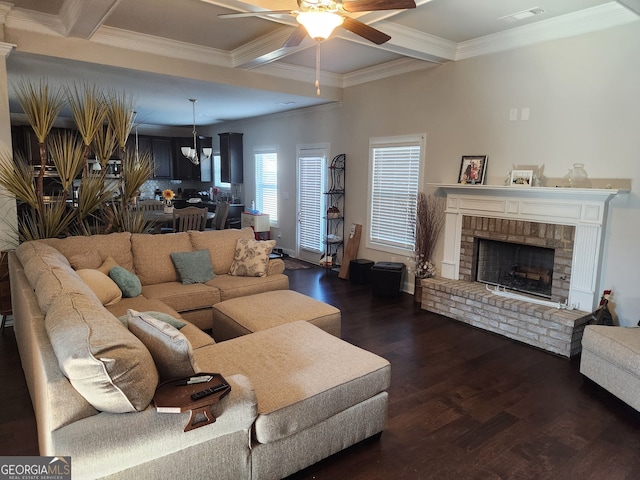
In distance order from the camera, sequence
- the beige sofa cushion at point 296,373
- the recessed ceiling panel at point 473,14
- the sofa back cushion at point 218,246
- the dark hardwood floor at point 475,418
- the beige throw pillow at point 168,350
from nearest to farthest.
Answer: the beige throw pillow at point 168,350
the beige sofa cushion at point 296,373
the dark hardwood floor at point 475,418
the recessed ceiling panel at point 473,14
the sofa back cushion at point 218,246

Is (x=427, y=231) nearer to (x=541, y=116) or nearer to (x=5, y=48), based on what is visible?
(x=541, y=116)

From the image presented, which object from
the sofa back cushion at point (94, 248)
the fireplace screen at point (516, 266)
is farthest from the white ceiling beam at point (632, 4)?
the sofa back cushion at point (94, 248)

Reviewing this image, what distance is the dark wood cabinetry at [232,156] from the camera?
9.21 metres

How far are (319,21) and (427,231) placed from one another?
3.23 m

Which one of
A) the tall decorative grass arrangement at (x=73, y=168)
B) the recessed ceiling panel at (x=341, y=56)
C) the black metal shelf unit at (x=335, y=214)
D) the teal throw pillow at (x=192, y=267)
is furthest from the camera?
the black metal shelf unit at (x=335, y=214)

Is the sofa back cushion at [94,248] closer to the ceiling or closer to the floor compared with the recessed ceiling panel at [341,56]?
closer to the floor

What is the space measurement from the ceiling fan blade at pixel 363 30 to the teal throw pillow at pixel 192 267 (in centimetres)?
258

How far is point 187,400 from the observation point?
5.39 ft

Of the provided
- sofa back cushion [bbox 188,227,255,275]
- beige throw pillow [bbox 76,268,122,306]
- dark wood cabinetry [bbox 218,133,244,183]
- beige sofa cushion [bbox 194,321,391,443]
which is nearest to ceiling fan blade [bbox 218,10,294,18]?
beige sofa cushion [bbox 194,321,391,443]

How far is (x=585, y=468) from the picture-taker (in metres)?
2.29

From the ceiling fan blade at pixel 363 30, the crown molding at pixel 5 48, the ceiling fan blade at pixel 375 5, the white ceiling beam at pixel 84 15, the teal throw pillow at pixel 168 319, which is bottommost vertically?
the teal throw pillow at pixel 168 319

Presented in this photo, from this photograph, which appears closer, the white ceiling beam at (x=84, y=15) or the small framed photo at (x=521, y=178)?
the white ceiling beam at (x=84, y=15)

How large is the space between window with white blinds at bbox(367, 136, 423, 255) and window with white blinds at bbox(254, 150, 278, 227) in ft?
9.04

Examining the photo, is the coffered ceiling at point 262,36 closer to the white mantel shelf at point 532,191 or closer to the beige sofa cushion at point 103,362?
the white mantel shelf at point 532,191
